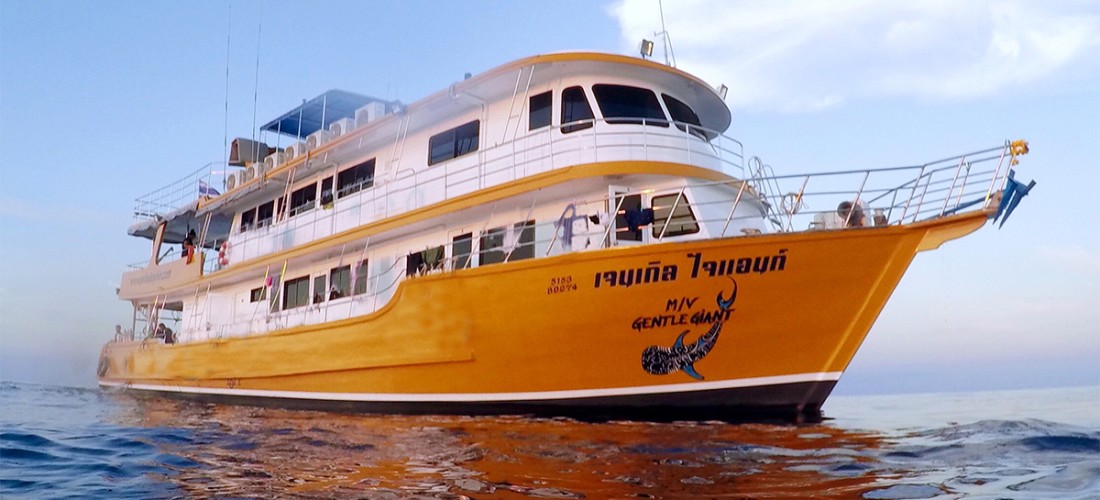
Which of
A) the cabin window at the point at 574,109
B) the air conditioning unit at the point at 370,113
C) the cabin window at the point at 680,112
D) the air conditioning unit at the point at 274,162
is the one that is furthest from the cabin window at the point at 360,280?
the cabin window at the point at 680,112

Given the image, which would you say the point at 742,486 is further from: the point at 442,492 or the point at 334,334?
the point at 334,334

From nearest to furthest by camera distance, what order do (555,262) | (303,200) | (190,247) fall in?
(555,262) → (303,200) → (190,247)

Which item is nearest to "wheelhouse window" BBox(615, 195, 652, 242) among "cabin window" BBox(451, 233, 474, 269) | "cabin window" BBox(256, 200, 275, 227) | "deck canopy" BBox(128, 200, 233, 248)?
"cabin window" BBox(451, 233, 474, 269)

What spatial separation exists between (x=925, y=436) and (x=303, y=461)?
6.01 m

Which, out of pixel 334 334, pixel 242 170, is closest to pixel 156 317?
pixel 242 170

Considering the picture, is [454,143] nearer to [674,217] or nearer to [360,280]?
[360,280]

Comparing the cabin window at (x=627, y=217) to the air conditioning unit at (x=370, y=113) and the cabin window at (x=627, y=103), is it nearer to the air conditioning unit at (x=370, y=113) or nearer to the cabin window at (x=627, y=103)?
the cabin window at (x=627, y=103)

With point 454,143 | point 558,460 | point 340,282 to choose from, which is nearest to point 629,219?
point 558,460

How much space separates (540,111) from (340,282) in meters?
5.15

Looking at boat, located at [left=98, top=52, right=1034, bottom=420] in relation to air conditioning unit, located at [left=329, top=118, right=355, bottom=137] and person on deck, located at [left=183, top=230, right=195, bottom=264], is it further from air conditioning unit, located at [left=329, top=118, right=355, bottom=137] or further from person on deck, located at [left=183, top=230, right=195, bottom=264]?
person on deck, located at [left=183, top=230, right=195, bottom=264]

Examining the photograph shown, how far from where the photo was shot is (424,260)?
11750mm

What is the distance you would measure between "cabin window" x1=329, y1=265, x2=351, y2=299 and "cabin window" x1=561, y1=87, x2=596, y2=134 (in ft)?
16.9

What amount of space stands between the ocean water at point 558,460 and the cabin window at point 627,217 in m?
2.40

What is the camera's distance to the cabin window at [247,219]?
16.8m
